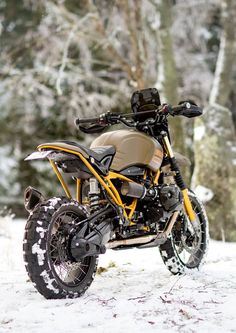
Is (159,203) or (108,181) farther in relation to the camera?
(159,203)

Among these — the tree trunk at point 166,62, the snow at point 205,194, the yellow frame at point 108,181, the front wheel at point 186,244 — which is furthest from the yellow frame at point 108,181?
the tree trunk at point 166,62

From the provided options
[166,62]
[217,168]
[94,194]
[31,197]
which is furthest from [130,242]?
[166,62]

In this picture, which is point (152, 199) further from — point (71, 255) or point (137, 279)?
point (71, 255)

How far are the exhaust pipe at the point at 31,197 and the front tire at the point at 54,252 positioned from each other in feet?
0.79

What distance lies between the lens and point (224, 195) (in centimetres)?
841

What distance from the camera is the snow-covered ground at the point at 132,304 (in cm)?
326

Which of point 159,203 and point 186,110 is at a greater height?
point 186,110

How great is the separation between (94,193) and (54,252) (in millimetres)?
600

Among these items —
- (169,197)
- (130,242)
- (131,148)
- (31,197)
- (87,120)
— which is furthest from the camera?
(87,120)

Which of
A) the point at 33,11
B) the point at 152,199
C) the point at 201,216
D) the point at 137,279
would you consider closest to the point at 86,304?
the point at 137,279

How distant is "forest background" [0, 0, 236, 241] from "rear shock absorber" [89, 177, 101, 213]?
10.5 ft

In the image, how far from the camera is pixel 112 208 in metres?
4.41

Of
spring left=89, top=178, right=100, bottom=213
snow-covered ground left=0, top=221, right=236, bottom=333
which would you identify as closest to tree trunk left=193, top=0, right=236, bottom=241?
snow-covered ground left=0, top=221, right=236, bottom=333

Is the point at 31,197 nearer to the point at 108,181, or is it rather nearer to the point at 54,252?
the point at 54,252
